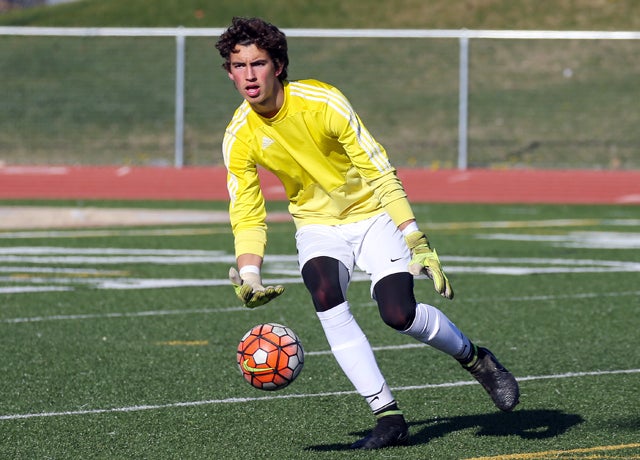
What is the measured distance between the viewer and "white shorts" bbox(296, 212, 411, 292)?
6.22m

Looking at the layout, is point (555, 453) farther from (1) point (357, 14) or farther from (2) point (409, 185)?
(1) point (357, 14)

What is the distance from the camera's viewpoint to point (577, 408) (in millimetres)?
6918

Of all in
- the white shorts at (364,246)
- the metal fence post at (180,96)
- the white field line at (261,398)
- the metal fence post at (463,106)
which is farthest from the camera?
the metal fence post at (180,96)

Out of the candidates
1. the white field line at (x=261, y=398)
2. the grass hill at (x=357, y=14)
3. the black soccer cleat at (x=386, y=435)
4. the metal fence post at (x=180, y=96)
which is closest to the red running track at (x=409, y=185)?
the metal fence post at (x=180, y=96)

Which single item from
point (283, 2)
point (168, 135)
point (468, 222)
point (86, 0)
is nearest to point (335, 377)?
point (468, 222)

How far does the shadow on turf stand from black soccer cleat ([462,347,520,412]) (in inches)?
5.9

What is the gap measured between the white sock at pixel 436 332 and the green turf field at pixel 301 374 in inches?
16.7

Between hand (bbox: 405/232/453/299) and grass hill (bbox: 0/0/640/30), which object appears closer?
hand (bbox: 405/232/453/299)

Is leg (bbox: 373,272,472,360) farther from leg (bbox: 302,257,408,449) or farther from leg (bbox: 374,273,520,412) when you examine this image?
leg (bbox: 302,257,408,449)

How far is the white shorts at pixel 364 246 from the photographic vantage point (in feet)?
20.4

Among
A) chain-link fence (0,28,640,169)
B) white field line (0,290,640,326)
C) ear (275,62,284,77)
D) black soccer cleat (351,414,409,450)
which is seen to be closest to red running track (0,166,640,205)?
chain-link fence (0,28,640,169)

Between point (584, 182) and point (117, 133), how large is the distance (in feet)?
36.6

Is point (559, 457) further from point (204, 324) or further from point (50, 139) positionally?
point (50, 139)

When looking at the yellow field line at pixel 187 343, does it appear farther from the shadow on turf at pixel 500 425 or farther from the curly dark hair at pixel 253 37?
the curly dark hair at pixel 253 37
